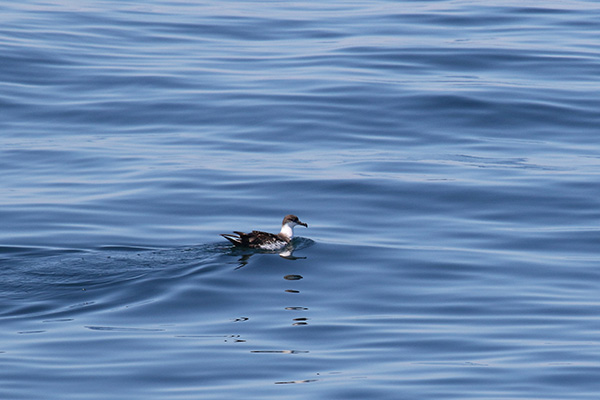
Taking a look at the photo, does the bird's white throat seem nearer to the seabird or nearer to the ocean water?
the seabird

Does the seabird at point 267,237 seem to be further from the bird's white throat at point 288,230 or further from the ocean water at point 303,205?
the ocean water at point 303,205

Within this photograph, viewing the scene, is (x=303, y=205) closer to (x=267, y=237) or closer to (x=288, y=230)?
(x=288, y=230)

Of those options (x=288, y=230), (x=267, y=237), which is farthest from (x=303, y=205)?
(x=267, y=237)

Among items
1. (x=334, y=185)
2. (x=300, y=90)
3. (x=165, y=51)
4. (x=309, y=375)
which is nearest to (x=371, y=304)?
(x=309, y=375)

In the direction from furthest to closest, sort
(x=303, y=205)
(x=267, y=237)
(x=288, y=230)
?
(x=303, y=205) < (x=288, y=230) < (x=267, y=237)

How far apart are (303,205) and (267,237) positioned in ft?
9.38

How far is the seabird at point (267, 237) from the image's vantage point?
54.2 ft

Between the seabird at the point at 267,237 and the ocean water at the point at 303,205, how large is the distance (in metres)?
0.21

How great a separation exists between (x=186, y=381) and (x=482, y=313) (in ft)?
14.3

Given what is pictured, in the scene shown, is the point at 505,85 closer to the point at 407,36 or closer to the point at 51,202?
the point at 407,36

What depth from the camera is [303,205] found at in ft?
64.0

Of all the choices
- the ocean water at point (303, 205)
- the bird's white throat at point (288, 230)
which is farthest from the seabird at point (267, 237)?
the ocean water at point (303, 205)

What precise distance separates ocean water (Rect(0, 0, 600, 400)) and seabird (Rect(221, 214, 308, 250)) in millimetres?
212

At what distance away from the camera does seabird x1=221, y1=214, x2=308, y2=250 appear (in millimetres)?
16516
